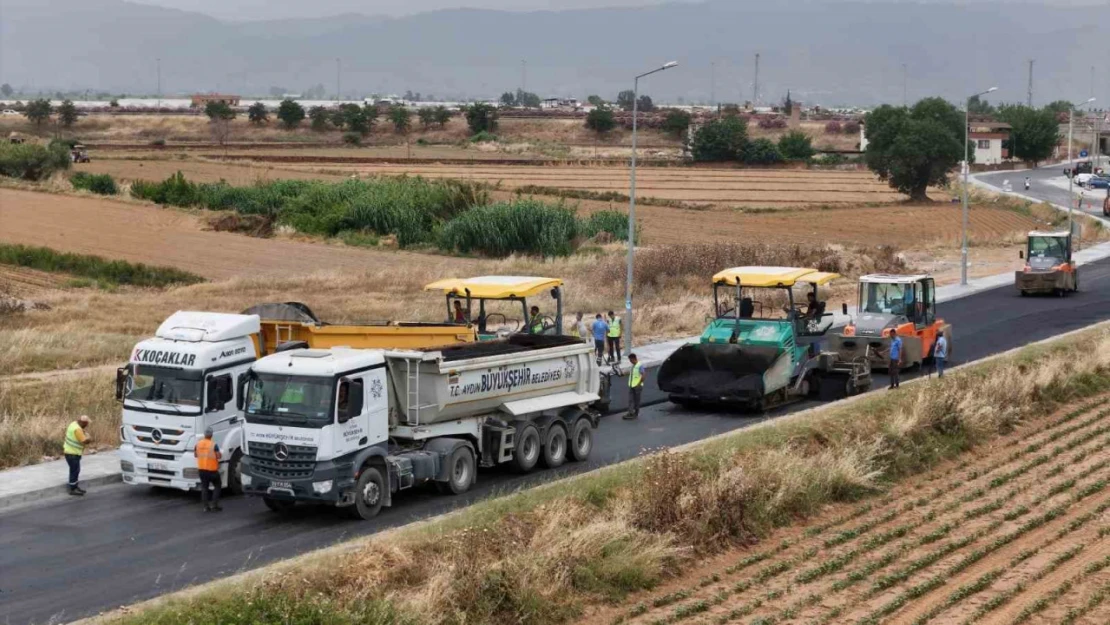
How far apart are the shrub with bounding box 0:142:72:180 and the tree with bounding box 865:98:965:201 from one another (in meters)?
54.7

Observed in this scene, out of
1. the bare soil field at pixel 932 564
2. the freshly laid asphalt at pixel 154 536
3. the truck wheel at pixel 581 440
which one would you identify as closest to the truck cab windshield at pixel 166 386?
the freshly laid asphalt at pixel 154 536

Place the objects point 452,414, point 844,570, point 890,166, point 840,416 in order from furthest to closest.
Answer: point 890,166, point 840,416, point 452,414, point 844,570

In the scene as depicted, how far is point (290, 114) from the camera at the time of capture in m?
158

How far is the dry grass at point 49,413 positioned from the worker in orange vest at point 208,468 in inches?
174

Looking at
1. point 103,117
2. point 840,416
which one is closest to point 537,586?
point 840,416

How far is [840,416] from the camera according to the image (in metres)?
24.3

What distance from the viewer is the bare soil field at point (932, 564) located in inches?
611

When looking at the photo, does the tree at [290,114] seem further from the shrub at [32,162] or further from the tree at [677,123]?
the shrub at [32,162]

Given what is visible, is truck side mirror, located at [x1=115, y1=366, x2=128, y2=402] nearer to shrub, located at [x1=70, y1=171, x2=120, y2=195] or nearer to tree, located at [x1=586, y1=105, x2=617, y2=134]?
→ shrub, located at [x1=70, y1=171, x2=120, y2=195]

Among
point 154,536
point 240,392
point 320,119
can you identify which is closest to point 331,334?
point 240,392

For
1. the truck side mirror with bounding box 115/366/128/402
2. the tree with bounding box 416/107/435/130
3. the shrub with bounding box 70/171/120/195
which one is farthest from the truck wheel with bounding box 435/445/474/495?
the tree with bounding box 416/107/435/130

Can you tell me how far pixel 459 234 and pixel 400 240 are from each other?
4704 millimetres

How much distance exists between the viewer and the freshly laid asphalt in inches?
639

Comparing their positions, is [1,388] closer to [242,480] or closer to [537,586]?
[242,480]
